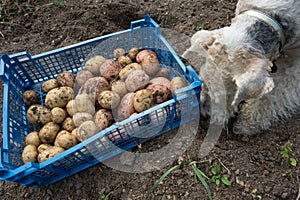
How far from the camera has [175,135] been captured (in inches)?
78.8

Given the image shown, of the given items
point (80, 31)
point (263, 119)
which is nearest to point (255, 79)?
point (263, 119)

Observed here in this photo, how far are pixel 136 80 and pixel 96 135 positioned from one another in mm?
568

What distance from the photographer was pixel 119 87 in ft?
6.46

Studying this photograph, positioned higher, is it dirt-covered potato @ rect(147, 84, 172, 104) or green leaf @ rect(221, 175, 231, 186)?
dirt-covered potato @ rect(147, 84, 172, 104)

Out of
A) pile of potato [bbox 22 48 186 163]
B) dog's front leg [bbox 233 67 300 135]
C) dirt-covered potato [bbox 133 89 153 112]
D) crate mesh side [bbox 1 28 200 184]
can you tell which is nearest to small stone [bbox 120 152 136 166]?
crate mesh side [bbox 1 28 200 184]

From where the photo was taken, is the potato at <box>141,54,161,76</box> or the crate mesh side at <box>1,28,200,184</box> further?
the potato at <box>141,54,161,76</box>

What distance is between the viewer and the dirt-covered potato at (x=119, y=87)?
197 cm

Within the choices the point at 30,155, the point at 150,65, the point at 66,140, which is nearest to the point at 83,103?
the point at 66,140

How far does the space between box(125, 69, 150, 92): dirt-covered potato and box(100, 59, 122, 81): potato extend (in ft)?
0.64

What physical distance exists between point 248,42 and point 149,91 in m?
0.77

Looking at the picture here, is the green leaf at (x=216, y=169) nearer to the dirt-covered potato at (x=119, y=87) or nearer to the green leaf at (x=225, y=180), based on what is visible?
the green leaf at (x=225, y=180)

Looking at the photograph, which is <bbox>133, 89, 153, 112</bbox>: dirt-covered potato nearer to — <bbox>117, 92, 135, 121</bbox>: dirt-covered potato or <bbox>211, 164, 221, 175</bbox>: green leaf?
<bbox>117, 92, 135, 121</bbox>: dirt-covered potato

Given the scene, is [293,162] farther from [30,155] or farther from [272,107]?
[30,155]

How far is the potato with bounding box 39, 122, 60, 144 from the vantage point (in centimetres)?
184
